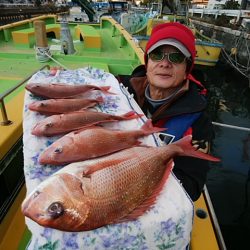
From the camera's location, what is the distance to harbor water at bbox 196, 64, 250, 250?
5781mm

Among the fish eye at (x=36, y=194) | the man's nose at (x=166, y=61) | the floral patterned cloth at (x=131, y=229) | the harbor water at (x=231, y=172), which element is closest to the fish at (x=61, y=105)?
the floral patterned cloth at (x=131, y=229)

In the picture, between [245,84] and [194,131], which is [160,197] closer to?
[194,131]

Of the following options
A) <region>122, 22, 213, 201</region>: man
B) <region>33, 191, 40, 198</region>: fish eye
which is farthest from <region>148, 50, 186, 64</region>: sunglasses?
<region>33, 191, 40, 198</region>: fish eye

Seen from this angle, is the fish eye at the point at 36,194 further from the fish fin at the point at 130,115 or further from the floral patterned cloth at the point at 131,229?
the fish fin at the point at 130,115

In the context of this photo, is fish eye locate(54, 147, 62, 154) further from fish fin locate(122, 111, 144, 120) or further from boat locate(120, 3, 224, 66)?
boat locate(120, 3, 224, 66)

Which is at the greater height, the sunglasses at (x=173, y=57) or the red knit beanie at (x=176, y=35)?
the red knit beanie at (x=176, y=35)

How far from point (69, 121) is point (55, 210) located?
2.65 feet

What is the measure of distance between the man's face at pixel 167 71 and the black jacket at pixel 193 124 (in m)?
0.14

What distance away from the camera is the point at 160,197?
133 centimetres

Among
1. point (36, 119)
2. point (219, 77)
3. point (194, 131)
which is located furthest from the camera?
point (219, 77)

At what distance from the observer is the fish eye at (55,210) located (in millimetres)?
1043

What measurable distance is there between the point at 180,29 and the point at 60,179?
1665mm

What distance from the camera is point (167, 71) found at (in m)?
2.15

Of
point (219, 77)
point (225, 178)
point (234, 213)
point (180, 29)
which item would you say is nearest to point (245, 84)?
point (219, 77)
